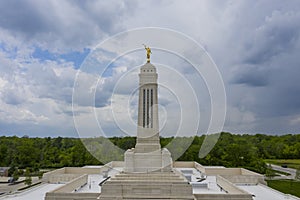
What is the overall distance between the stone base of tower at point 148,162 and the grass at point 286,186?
433 inches

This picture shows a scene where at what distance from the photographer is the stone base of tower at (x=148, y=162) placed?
2223cm

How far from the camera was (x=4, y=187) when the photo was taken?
28.4m

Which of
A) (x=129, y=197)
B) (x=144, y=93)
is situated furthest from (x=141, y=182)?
(x=144, y=93)

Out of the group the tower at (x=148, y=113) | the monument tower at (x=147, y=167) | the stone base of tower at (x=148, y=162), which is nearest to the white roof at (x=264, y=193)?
the monument tower at (x=147, y=167)

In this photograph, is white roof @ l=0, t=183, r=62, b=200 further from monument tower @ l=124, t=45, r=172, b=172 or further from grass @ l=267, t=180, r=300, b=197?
grass @ l=267, t=180, r=300, b=197

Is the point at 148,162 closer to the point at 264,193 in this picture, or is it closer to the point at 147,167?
the point at 147,167

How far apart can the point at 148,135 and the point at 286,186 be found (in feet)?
50.3

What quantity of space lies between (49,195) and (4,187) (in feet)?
42.9

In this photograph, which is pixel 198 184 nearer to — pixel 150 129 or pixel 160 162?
pixel 160 162

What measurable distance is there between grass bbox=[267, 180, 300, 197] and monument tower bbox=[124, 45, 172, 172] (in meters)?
11.2

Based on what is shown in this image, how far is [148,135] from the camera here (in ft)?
76.3

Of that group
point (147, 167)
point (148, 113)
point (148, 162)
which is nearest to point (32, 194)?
point (147, 167)

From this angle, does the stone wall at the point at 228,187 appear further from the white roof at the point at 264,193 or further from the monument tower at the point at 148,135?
the monument tower at the point at 148,135

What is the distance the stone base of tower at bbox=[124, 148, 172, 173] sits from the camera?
875 inches
